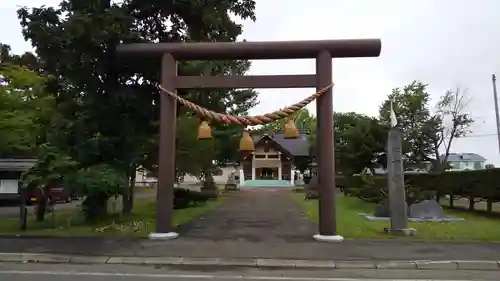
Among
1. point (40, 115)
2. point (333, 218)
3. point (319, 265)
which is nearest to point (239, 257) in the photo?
point (319, 265)

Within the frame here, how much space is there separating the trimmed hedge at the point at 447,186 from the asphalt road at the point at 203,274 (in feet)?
36.5

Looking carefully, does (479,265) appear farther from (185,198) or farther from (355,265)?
(185,198)

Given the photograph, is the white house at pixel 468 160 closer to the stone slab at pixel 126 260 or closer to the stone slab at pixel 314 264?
the stone slab at pixel 314 264

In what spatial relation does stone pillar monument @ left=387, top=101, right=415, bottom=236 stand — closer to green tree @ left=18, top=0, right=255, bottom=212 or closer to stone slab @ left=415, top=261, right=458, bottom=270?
stone slab @ left=415, top=261, right=458, bottom=270

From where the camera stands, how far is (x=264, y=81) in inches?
508

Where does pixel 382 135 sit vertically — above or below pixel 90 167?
above

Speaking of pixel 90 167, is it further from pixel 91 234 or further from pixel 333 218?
pixel 333 218

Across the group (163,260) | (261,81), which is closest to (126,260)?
(163,260)

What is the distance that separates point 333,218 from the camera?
40.9ft

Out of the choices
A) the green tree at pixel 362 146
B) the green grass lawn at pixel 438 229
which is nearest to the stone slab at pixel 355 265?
the green grass lawn at pixel 438 229

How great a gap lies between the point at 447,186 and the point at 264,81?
48.5 feet

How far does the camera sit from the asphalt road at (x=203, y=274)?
8312 mm

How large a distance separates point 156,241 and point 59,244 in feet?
7.69

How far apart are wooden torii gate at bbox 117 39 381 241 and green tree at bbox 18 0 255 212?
2.15m
